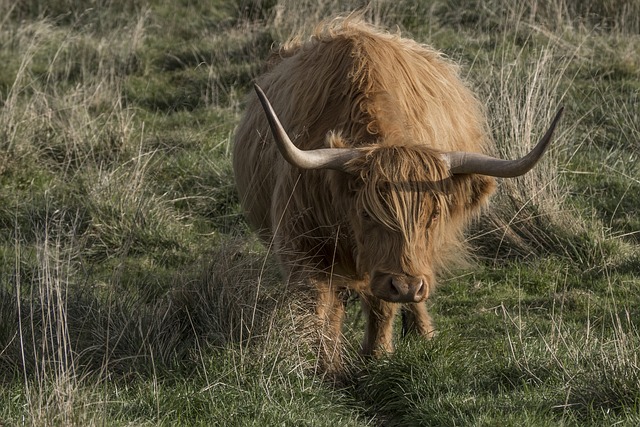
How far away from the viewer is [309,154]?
4.84 m

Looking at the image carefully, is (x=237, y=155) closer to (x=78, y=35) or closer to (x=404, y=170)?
(x=404, y=170)

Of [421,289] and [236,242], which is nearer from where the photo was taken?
[421,289]

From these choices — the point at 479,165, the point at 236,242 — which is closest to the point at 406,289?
the point at 479,165

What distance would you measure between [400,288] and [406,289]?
24 mm

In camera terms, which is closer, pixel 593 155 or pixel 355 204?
pixel 355 204

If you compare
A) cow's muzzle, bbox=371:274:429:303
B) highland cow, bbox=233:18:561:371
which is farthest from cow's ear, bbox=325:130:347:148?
cow's muzzle, bbox=371:274:429:303

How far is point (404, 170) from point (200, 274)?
3.96 ft

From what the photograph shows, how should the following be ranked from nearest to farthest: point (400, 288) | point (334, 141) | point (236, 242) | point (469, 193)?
point (400, 288)
point (334, 141)
point (469, 193)
point (236, 242)

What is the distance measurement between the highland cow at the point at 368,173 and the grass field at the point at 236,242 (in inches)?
9.4

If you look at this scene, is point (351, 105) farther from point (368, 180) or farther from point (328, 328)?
point (328, 328)

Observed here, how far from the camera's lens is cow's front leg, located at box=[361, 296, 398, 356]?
565 centimetres

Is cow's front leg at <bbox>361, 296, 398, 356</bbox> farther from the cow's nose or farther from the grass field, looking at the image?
the cow's nose

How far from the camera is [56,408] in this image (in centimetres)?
426

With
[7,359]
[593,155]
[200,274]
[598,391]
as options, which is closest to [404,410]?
[598,391]
